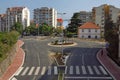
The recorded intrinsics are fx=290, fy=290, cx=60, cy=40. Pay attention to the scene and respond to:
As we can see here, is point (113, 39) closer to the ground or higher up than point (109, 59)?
higher up

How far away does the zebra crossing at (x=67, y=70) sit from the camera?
155 feet

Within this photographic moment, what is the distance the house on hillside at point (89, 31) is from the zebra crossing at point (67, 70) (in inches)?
2392

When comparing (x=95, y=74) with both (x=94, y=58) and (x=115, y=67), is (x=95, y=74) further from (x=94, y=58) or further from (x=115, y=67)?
(x=94, y=58)

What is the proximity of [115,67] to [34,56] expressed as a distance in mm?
20596

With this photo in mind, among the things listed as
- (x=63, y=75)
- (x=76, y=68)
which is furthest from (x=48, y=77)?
(x=76, y=68)

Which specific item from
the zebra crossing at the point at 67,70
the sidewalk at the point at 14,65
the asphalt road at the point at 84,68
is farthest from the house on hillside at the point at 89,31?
the zebra crossing at the point at 67,70

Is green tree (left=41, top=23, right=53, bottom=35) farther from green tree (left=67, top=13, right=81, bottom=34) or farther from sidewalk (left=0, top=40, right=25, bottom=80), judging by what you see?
sidewalk (left=0, top=40, right=25, bottom=80)

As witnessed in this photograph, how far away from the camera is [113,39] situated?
200ft

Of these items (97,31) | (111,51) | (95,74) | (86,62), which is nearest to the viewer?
(95,74)

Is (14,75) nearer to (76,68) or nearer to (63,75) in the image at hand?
(63,75)

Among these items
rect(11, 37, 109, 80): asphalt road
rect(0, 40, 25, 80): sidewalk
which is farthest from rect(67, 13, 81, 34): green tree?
rect(0, 40, 25, 80): sidewalk

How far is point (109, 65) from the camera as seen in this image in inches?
2109

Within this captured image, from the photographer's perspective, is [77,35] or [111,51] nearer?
[111,51]

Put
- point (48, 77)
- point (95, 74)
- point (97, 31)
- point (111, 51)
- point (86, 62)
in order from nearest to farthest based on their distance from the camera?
point (48, 77) < point (95, 74) < point (86, 62) < point (111, 51) < point (97, 31)
